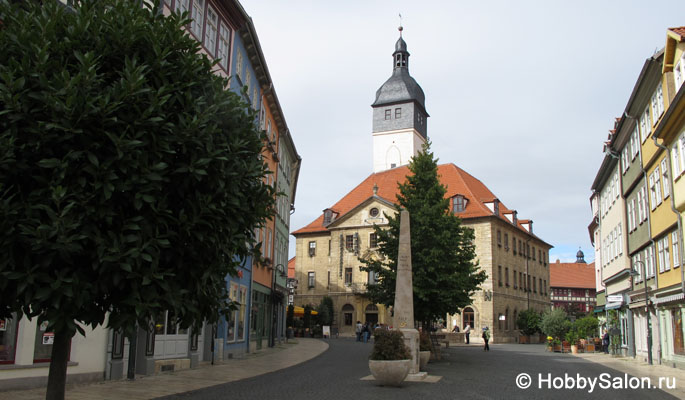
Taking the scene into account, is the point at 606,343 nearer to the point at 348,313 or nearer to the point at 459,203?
the point at 459,203

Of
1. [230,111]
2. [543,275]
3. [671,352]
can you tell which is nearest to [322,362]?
[671,352]

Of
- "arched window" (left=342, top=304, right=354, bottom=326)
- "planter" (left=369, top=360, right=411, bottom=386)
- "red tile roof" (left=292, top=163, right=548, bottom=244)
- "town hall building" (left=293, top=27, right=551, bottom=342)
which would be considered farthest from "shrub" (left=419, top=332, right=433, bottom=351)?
"arched window" (left=342, top=304, right=354, bottom=326)

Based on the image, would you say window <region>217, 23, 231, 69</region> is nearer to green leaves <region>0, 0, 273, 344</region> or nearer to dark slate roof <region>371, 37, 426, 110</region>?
green leaves <region>0, 0, 273, 344</region>

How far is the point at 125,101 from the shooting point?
7016 mm

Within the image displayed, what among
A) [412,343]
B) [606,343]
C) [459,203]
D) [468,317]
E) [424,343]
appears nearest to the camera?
[412,343]

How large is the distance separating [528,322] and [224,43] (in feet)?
140

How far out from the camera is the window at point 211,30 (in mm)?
20531

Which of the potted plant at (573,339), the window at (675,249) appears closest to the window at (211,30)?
the window at (675,249)

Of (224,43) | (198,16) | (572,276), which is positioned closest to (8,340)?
(198,16)

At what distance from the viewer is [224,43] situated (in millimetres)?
22500

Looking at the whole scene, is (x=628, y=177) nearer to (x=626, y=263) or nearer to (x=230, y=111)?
(x=626, y=263)

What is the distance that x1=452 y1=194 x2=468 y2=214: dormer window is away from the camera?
59.2m

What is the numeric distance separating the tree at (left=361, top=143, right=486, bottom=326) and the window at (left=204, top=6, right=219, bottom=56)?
11677 millimetres

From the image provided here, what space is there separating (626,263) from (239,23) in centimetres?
2380
